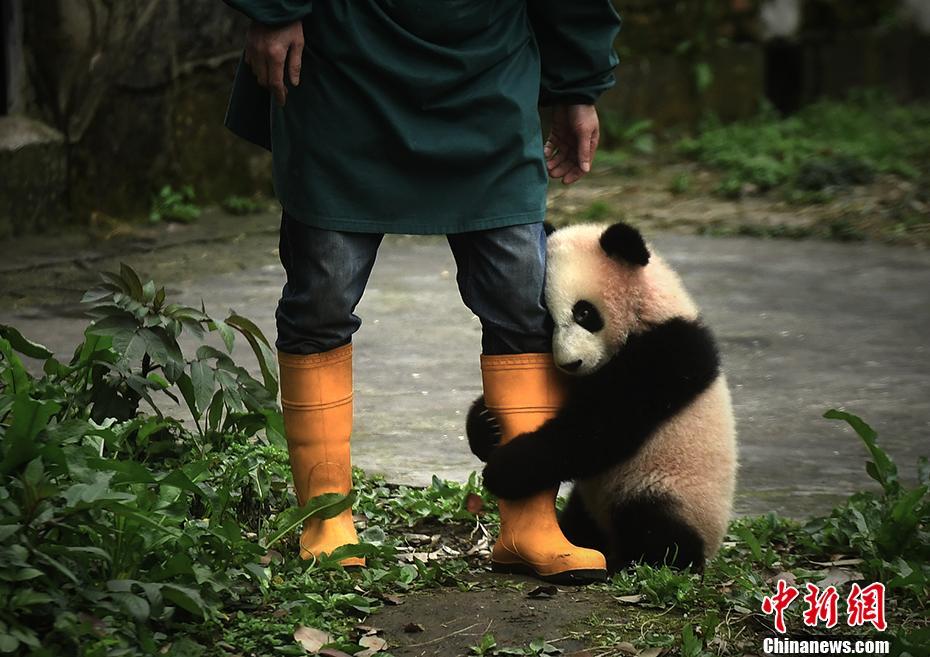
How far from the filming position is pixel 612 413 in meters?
3.20

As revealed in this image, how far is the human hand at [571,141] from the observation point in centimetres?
331

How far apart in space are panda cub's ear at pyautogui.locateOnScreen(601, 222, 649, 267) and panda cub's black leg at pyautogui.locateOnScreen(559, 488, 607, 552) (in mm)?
638

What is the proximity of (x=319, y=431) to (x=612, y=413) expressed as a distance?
0.65m

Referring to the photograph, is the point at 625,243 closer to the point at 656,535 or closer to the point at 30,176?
the point at 656,535

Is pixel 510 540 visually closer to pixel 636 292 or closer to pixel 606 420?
pixel 606 420

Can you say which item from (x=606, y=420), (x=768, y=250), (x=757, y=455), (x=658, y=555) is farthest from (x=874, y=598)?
(x=768, y=250)

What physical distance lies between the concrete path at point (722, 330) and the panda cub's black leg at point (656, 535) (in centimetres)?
72

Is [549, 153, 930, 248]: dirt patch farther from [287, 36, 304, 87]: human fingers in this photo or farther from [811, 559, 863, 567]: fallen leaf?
[287, 36, 304, 87]: human fingers

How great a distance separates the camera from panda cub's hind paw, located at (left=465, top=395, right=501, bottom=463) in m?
3.29

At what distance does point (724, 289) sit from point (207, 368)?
143 inches

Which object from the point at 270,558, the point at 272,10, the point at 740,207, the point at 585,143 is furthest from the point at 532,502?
the point at 740,207

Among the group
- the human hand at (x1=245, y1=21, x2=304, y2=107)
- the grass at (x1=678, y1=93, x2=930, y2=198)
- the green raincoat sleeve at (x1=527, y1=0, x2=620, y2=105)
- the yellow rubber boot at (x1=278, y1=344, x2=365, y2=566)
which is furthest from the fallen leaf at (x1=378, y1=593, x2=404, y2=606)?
the grass at (x1=678, y1=93, x2=930, y2=198)

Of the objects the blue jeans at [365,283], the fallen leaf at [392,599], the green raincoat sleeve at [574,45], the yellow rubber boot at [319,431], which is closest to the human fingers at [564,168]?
the green raincoat sleeve at [574,45]

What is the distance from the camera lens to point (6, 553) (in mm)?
2441
